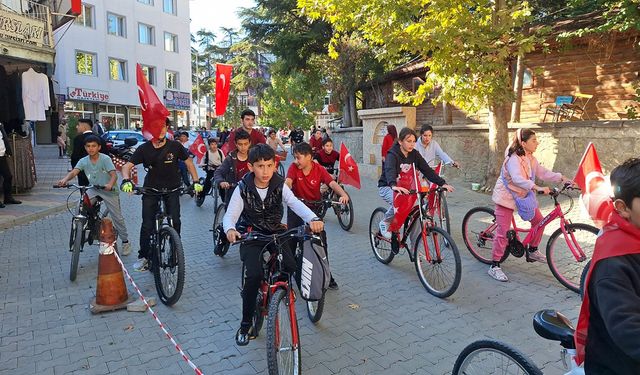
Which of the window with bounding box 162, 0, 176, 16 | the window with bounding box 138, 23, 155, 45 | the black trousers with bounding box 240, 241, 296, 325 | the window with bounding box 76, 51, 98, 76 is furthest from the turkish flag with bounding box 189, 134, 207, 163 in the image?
the window with bounding box 162, 0, 176, 16

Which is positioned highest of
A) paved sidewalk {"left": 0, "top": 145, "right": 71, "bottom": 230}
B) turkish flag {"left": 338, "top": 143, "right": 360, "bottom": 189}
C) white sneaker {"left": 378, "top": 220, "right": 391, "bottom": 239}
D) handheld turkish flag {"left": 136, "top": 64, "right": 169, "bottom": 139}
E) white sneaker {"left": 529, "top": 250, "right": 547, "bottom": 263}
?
handheld turkish flag {"left": 136, "top": 64, "right": 169, "bottom": 139}

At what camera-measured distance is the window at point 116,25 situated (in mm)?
33438

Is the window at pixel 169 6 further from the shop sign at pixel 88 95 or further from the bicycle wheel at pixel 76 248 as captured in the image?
the bicycle wheel at pixel 76 248

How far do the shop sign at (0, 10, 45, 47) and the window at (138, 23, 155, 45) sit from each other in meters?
26.8

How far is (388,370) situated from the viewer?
3543mm

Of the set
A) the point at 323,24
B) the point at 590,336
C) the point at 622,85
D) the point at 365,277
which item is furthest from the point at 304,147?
the point at 323,24

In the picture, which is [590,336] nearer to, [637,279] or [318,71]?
[637,279]

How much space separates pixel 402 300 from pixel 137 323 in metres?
2.68

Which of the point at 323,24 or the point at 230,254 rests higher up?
the point at 323,24

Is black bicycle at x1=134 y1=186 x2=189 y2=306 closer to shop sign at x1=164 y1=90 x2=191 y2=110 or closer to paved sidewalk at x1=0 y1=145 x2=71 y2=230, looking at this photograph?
paved sidewalk at x1=0 y1=145 x2=71 y2=230

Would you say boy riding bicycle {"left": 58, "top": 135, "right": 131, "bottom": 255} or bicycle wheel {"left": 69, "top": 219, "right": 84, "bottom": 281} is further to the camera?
boy riding bicycle {"left": 58, "top": 135, "right": 131, "bottom": 255}

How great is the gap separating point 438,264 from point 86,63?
3300cm

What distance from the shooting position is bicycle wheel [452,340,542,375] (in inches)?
89.5

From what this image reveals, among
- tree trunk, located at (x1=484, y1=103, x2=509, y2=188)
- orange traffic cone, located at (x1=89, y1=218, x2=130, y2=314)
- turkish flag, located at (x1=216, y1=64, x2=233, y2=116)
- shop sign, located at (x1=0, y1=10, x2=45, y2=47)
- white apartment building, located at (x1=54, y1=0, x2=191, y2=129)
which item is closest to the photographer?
orange traffic cone, located at (x1=89, y1=218, x2=130, y2=314)
